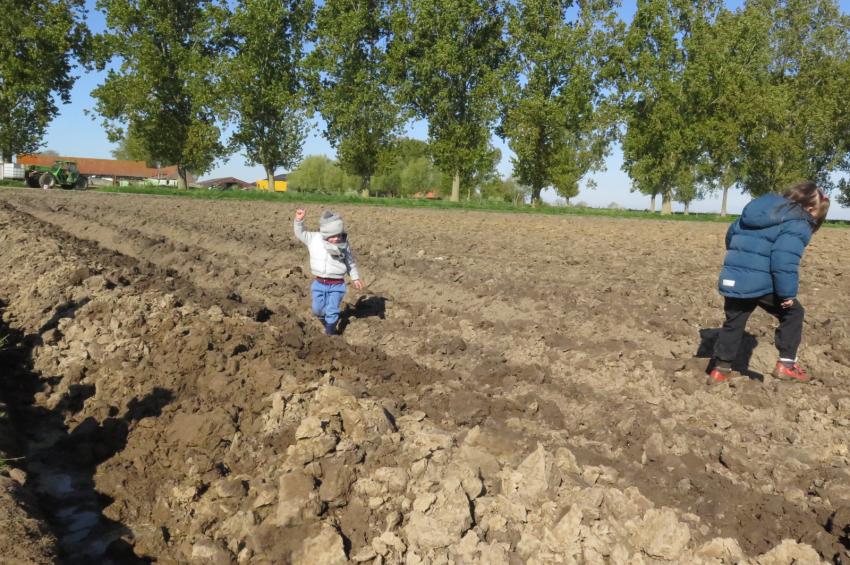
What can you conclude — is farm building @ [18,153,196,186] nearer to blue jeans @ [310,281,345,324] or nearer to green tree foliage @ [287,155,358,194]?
green tree foliage @ [287,155,358,194]


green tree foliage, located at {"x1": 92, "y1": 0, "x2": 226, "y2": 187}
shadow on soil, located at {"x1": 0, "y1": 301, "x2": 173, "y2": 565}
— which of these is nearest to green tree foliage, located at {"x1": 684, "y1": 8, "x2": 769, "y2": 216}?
green tree foliage, located at {"x1": 92, "y1": 0, "x2": 226, "y2": 187}

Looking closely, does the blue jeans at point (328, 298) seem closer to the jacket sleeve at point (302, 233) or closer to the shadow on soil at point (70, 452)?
the jacket sleeve at point (302, 233)

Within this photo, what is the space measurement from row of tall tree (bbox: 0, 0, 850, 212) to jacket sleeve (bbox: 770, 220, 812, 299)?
33.5 meters

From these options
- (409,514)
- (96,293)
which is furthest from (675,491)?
(96,293)

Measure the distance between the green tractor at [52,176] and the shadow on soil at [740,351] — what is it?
114ft

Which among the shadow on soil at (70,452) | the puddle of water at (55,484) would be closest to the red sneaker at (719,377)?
the shadow on soil at (70,452)

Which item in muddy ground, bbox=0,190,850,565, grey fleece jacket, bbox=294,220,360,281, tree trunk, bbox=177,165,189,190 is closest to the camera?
muddy ground, bbox=0,190,850,565

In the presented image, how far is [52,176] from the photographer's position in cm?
3422

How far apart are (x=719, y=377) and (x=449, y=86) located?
3704cm

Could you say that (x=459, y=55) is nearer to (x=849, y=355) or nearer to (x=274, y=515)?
(x=849, y=355)

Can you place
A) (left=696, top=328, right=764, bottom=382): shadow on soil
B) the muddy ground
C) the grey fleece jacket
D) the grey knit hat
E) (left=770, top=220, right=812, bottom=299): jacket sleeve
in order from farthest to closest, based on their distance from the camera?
the grey fleece jacket
the grey knit hat
(left=696, top=328, right=764, bottom=382): shadow on soil
(left=770, top=220, right=812, bottom=299): jacket sleeve
the muddy ground

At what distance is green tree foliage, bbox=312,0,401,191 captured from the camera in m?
41.5

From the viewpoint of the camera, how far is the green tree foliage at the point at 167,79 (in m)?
41.6

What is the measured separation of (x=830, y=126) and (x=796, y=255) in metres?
46.3
